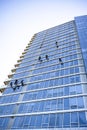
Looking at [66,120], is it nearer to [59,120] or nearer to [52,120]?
[59,120]

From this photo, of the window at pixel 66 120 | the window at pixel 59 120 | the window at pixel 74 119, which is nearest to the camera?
the window at pixel 74 119

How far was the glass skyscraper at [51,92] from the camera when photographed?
2336 cm

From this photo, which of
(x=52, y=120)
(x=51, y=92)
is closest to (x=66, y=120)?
(x=52, y=120)

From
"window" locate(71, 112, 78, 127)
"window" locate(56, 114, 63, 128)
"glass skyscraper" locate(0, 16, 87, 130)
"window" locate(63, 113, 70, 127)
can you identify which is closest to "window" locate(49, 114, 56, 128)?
"glass skyscraper" locate(0, 16, 87, 130)

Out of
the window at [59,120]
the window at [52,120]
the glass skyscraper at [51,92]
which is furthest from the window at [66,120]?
the window at [52,120]

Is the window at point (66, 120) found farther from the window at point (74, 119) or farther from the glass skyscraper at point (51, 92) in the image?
the window at point (74, 119)

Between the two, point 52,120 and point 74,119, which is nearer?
point 74,119

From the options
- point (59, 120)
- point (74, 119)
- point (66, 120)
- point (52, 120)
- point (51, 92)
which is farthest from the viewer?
point (51, 92)

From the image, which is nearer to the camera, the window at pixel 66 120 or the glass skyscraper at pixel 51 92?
the window at pixel 66 120

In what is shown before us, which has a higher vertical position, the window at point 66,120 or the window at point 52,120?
the window at point 66,120

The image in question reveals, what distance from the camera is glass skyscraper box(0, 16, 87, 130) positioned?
Answer: 2336 cm

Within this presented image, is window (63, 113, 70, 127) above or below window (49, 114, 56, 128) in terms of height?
above

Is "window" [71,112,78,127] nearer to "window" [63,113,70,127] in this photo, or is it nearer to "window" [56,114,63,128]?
"window" [63,113,70,127]

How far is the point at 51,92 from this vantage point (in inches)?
1158
